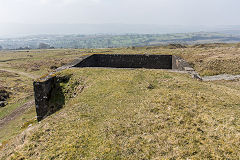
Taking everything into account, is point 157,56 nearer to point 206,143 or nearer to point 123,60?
point 123,60

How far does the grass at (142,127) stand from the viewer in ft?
17.7

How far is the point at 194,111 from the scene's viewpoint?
754 cm

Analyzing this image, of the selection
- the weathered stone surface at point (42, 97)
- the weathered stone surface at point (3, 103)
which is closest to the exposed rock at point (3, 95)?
the weathered stone surface at point (3, 103)

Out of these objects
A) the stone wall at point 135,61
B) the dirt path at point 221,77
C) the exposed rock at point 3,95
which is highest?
the stone wall at point 135,61

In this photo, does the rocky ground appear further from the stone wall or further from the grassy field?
the grassy field

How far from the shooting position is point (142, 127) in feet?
22.0

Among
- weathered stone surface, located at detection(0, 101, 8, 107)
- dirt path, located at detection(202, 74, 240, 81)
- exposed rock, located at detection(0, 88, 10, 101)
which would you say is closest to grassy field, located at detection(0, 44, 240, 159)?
dirt path, located at detection(202, 74, 240, 81)

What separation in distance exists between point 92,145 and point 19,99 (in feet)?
78.0

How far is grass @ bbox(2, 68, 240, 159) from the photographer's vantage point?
213 inches

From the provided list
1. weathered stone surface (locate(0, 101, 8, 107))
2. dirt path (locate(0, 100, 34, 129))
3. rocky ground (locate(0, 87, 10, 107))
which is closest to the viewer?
dirt path (locate(0, 100, 34, 129))

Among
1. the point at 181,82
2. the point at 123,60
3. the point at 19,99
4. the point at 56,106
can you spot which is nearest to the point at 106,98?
the point at 56,106

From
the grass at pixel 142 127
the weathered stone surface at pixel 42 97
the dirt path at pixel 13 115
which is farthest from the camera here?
the dirt path at pixel 13 115

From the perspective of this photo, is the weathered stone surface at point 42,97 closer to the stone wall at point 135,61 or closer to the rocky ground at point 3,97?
the stone wall at point 135,61

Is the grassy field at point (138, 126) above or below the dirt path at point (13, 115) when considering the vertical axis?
above
